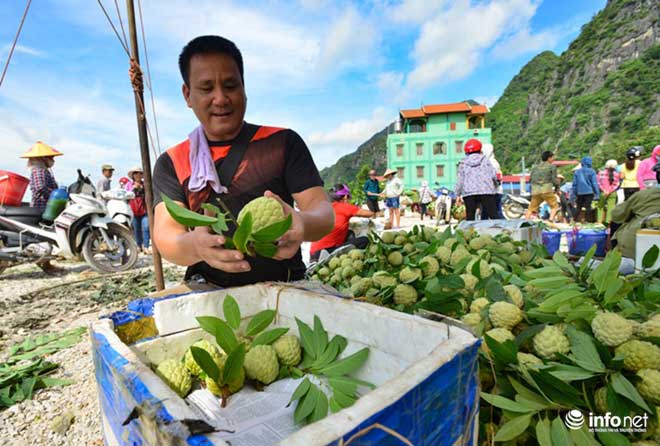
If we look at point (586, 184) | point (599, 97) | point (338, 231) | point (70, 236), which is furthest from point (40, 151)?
point (599, 97)

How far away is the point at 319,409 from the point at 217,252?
0.45m

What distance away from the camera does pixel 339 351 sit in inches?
39.0

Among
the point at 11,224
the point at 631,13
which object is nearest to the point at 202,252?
the point at 11,224

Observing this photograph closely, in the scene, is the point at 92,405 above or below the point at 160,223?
below

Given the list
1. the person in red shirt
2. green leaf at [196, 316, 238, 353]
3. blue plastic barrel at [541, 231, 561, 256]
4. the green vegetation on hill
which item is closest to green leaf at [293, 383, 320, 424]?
green leaf at [196, 316, 238, 353]

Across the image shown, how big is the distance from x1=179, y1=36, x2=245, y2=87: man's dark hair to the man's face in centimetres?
2

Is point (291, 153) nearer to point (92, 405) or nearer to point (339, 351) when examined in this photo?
point (339, 351)

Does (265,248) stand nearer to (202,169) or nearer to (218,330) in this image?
(218,330)

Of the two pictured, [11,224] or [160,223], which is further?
[11,224]

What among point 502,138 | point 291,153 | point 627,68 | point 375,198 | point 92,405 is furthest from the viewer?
point 502,138

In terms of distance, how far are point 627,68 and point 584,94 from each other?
5610mm

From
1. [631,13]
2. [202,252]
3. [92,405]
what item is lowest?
[92,405]

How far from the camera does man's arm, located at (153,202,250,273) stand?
0.94m

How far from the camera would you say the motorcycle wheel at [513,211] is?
1334 centimetres
